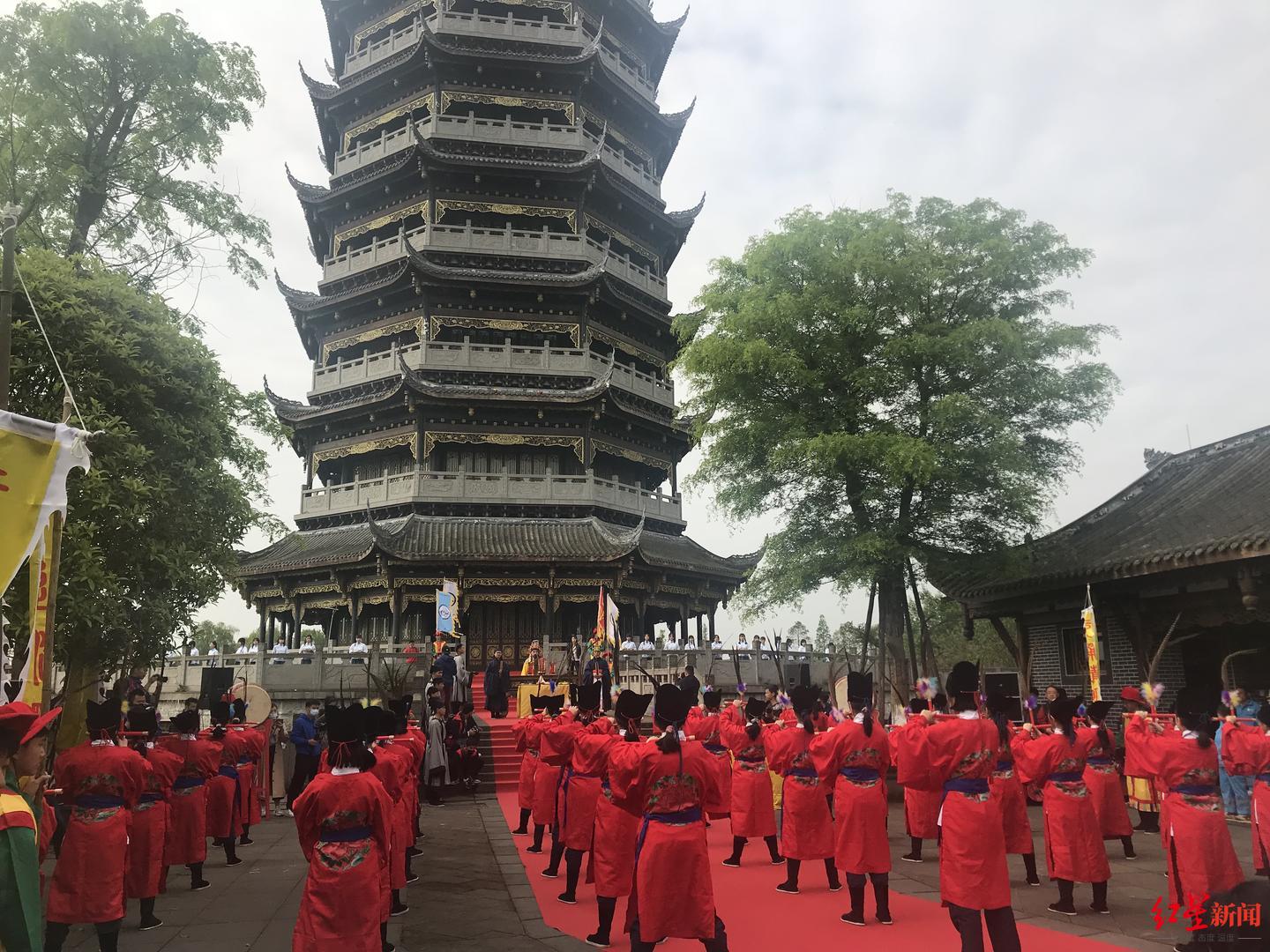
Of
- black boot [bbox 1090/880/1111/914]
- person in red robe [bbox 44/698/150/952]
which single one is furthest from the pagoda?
person in red robe [bbox 44/698/150/952]

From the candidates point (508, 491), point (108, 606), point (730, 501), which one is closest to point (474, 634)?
point (508, 491)

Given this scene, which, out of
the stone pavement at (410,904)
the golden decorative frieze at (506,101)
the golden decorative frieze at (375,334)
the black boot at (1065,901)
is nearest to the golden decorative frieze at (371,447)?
the golden decorative frieze at (375,334)

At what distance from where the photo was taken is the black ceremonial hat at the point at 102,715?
636cm

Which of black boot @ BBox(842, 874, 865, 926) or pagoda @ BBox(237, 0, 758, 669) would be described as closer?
black boot @ BBox(842, 874, 865, 926)

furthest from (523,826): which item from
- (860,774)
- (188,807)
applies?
(860,774)

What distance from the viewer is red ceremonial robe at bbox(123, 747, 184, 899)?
7.01 meters

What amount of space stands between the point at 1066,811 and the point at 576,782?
4.32 metres

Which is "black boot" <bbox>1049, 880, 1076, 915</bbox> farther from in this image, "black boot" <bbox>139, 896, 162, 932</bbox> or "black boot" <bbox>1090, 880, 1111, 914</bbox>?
"black boot" <bbox>139, 896, 162, 932</bbox>

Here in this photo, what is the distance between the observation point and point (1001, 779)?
7.75 meters

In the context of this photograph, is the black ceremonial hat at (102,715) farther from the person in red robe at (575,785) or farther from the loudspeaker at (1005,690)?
the loudspeaker at (1005,690)

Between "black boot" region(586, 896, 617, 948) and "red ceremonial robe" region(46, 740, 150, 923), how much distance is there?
338 centimetres

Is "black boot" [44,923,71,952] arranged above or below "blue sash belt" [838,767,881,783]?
below

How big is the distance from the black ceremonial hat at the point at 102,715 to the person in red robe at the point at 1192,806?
7.92 m

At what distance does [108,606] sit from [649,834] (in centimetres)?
638
